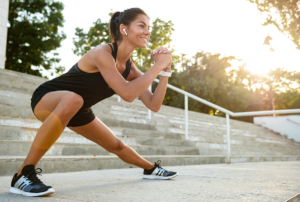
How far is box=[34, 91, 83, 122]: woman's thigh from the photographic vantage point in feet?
5.78

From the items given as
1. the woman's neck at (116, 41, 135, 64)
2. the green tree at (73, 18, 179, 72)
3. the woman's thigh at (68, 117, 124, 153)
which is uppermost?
the green tree at (73, 18, 179, 72)

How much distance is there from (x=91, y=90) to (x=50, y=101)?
274 mm

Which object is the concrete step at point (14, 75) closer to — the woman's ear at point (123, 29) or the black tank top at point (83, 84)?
the black tank top at point (83, 84)

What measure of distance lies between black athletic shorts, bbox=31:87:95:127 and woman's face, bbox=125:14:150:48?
61 centimetres

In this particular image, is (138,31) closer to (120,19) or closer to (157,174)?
(120,19)

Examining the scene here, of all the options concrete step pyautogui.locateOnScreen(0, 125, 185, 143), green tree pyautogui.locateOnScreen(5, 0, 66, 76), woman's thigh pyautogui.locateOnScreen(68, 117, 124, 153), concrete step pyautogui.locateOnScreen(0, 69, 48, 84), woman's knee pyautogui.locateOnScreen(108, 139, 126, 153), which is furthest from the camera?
green tree pyautogui.locateOnScreen(5, 0, 66, 76)

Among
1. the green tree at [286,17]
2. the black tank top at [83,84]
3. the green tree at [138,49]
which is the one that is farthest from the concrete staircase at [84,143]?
the green tree at [138,49]

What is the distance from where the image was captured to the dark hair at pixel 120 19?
1938 mm

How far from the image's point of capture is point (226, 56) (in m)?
27.5

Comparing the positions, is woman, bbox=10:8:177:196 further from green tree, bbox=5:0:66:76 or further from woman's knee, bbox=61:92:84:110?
green tree, bbox=5:0:66:76

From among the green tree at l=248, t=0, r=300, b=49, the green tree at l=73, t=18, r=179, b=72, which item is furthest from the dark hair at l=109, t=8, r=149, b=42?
the green tree at l=73, t=18, r=179, b=72

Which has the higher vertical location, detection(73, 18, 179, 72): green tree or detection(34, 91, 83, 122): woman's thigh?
detection(73, 18, 179, 72): green tree

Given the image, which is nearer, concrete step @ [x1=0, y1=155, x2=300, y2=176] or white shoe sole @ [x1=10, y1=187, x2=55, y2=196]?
white shoe sole @ [x1=10, y1=187, x2=55, y2=196]

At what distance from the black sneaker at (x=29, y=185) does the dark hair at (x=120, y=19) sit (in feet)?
3.53
